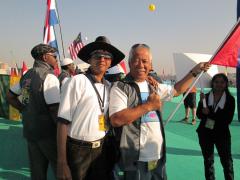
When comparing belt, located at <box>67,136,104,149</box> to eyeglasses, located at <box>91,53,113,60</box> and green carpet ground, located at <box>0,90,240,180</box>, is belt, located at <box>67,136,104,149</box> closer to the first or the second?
eyeglasses, located at <box>91,53,113,60</box>

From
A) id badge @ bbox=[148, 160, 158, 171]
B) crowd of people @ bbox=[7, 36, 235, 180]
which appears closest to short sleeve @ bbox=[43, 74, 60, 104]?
crowd of people @ bbox=[7, 36, 235, 180]

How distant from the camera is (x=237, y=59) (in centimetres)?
318

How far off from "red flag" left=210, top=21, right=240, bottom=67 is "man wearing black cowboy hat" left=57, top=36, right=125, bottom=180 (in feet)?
5.21

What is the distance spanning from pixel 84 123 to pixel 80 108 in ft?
0.39

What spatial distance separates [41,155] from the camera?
2740 mm

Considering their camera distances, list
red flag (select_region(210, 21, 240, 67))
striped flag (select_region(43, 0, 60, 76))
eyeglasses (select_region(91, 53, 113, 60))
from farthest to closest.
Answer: striped flag (select_region(43, 0, 60, 76)) → red flag (select_region(210, 21, 240, 67)) → eyeglasses (select_region(91, 53, 113, 60))

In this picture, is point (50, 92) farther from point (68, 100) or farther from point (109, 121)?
point (109, 121)

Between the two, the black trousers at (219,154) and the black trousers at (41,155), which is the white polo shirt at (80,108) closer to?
the black trousers at (41,155)

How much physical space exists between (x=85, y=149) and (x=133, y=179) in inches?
18.2

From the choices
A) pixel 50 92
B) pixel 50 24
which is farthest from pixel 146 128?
pixel 50 24

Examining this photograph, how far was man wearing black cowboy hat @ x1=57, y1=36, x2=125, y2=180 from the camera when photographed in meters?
1.91

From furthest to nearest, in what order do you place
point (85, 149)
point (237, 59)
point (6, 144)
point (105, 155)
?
point (6, 144) → point (237, 59) → point (105, 155) → point (85, 149)

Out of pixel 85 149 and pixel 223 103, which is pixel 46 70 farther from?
pixel 223 103

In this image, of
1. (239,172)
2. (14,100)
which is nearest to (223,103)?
(239,172)
